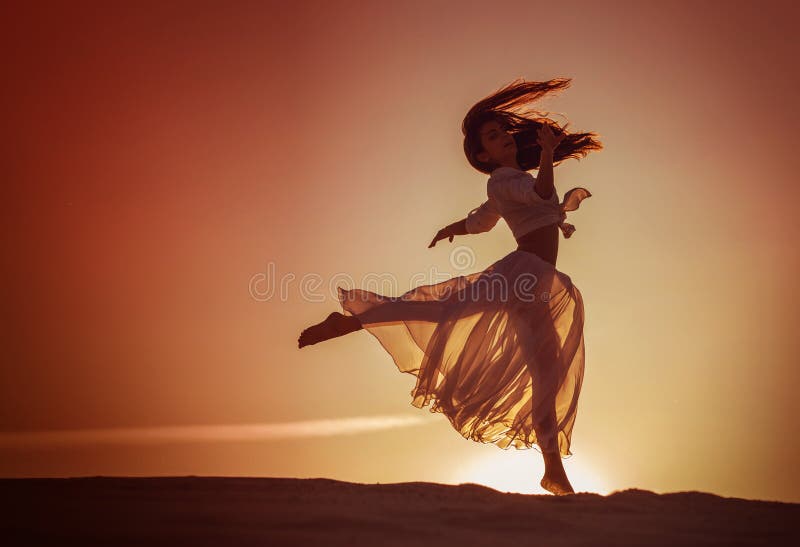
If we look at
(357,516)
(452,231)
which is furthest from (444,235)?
(357,516)

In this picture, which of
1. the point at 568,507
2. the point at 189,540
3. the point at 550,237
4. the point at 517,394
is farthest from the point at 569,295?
the point at 189,540

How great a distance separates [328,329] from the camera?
4699 millimetres

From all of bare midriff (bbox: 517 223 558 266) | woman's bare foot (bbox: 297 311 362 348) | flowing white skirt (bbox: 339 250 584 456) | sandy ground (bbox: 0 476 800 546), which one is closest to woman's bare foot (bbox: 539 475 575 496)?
flowing white skirt (bbox: 339 250 584 456)

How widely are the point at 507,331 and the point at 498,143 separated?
1311 mm

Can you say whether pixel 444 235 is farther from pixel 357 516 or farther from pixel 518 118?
pixel 357 516

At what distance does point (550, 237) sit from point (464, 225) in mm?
709

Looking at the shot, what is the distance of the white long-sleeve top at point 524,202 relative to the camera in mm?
4594

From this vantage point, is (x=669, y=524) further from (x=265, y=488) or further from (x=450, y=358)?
(x=450, y=358)

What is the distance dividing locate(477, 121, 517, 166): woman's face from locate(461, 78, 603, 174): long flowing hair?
32 mm

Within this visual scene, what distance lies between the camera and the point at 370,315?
469 centimetres

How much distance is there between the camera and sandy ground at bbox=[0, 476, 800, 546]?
230 cm

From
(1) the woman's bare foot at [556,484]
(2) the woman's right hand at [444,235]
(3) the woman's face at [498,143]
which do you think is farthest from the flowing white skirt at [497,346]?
(3) the woman's face at [498,143]

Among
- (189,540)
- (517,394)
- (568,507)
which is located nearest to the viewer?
(189,540)

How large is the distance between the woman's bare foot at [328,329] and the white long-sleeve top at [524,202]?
1146 mm
